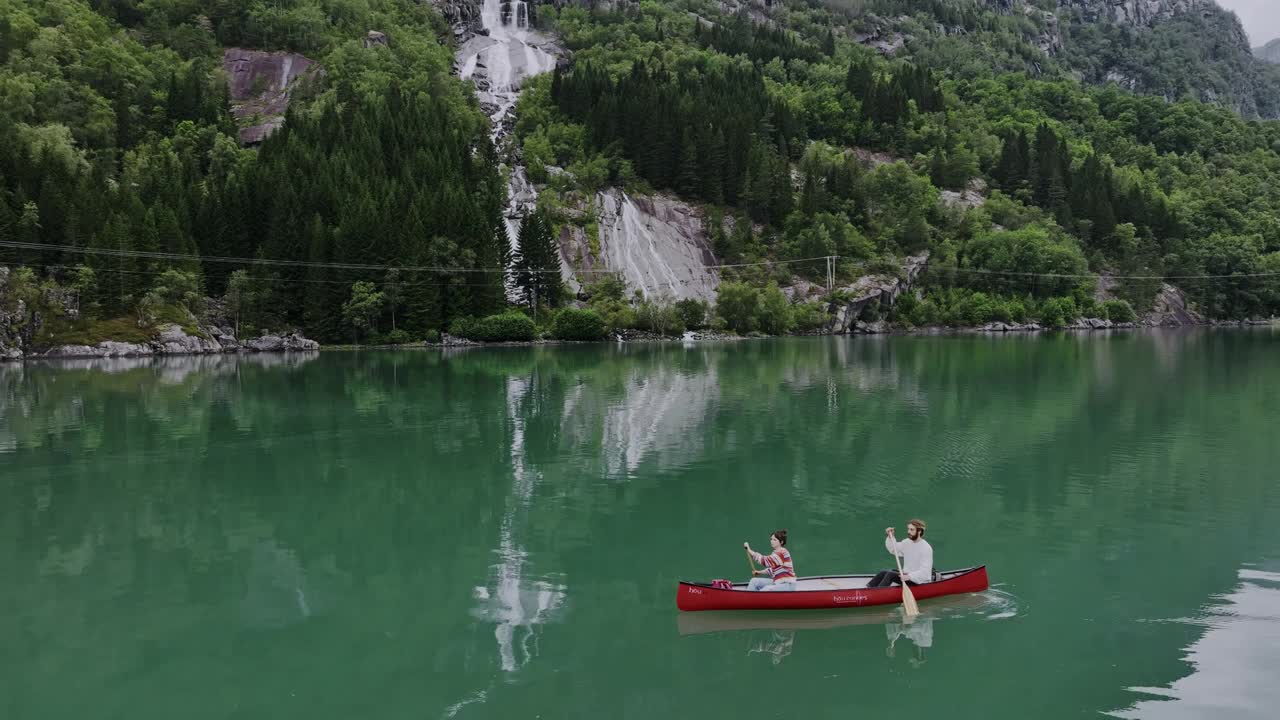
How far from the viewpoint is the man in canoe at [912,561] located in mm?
17406

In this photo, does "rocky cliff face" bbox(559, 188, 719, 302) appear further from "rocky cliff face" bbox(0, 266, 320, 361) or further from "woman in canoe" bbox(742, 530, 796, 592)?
"woman in canoe" bbox(742, 530, 796, 592)

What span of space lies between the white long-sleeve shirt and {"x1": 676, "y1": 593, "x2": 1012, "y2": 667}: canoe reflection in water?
0.59m

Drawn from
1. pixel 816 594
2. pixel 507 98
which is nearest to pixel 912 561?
pixel 816 594

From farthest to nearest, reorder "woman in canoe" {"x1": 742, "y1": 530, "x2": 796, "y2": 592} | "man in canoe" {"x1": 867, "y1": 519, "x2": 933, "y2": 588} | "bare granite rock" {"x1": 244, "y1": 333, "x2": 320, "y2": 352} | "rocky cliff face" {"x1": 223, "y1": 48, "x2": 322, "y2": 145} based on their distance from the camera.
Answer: "rocky cliff face" {"x1": 223, "y1": 48, "x2": 322, "y2": 145} → "bare granite rock" {"x1": 244, "y1": 333, "x2": 320, "y2": 352} → "man in canoe" {"x1": 867, "y1": 519, "x2": 933, "y2": 588} → "woman in canoe" {"x1": 742, "y1": 530, "x2": 796, "y2": 592}

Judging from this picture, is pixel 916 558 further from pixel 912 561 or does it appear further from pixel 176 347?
pixel 176 347

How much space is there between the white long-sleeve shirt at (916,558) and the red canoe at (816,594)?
222mm

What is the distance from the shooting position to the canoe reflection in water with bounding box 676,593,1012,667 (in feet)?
52.8

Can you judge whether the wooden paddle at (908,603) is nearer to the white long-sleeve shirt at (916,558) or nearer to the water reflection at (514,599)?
the white long-sleeve shirt at (916,558)

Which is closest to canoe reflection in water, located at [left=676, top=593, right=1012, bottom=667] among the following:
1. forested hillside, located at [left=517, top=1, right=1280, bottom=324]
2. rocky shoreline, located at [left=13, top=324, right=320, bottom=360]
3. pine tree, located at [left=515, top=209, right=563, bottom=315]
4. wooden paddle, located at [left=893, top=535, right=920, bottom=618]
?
wooden paddle, located at [left=893, top=535, right=920, bottom=618]

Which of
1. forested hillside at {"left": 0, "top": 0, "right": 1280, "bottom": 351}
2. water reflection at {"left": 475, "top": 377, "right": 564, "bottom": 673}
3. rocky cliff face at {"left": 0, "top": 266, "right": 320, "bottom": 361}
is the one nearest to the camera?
water reflection at {"left": 475, "top": 377, "right": 564, "bottom": 673}

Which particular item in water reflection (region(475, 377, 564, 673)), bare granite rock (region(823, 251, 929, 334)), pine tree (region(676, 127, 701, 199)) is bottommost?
water reflection (region(475, 377, 564, 673))

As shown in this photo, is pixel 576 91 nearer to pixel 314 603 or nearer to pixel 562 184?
pixel 562 184

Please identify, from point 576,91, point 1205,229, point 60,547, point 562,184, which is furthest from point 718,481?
point 1205,229

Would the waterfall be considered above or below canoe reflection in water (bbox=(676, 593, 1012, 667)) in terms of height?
above
